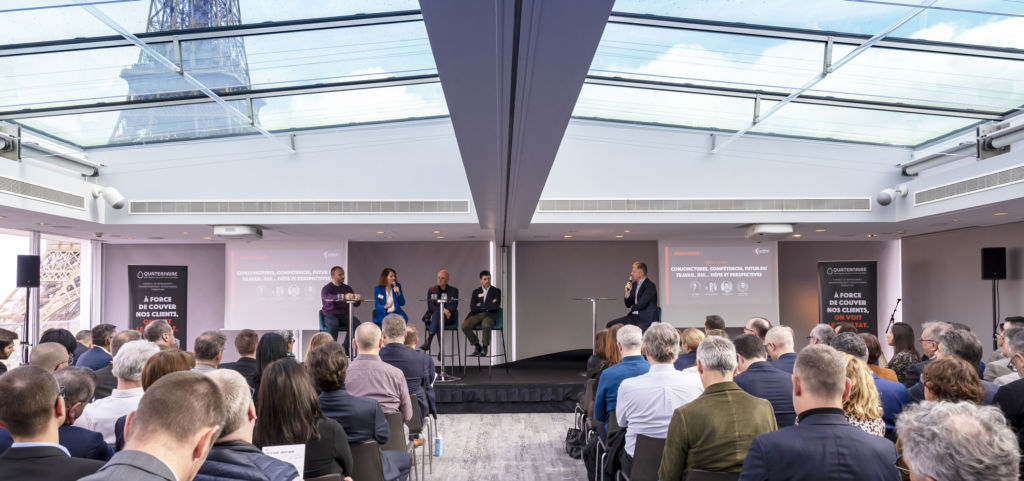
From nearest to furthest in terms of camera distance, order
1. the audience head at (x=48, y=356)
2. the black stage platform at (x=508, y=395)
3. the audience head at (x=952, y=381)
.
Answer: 1. the audience head at (x=952, y=381)
2. the audience head at (x=48, y=356)
3. the black stage platform at (x=508, y=395)

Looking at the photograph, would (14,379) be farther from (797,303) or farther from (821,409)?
(797,303)

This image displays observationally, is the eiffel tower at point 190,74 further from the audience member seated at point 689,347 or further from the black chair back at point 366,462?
the audience member seated at point 689,347

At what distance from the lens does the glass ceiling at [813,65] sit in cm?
471

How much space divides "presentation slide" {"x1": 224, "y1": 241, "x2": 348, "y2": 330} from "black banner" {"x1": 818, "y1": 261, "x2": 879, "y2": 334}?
7451mm

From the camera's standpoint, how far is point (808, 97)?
22.4 feet

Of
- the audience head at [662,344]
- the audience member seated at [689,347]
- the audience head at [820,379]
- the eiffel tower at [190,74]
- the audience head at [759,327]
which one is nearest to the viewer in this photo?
the audience head at [820,379]

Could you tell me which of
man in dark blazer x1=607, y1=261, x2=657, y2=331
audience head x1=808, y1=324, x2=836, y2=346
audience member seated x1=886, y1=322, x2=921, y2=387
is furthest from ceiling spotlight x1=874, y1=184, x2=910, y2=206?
audience head x1=808, y1=324, x2=836, y2=346

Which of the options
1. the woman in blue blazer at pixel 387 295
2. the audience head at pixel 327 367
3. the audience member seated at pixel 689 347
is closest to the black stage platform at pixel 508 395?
the woman in blue blazer at pixel 387 295

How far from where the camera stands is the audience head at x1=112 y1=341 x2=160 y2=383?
2764mm

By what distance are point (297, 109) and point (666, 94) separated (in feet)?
13.7

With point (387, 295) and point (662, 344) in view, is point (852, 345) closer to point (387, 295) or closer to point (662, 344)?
point (662, 344)

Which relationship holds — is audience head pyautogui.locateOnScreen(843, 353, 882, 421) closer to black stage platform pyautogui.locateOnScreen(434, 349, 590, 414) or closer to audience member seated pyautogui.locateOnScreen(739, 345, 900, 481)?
audience member seated pyautogui.locateOnScreen(739, 345, 900, 481)

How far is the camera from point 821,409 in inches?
73.1

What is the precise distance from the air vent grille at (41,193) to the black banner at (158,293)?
6.57 feet
